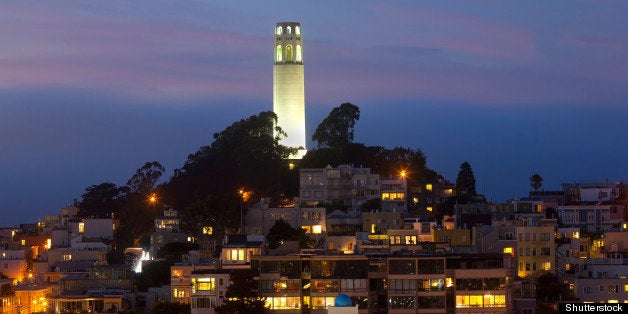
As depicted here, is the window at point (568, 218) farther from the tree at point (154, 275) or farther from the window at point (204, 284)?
the window at point (204, 284)

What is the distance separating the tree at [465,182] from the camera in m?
73.0

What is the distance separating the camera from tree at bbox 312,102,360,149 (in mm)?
73000

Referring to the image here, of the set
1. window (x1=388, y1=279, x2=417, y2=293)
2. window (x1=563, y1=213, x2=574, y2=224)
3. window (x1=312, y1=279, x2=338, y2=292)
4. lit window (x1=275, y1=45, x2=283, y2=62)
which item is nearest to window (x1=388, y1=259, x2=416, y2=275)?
window (x1=388, y1=279, x2=417, y2=293)

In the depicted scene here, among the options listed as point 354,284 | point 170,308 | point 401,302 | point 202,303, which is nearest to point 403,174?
point 354,284

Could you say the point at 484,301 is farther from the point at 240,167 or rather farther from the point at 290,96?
the point at 290,96

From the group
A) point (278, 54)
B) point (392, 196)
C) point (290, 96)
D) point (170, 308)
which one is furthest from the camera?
point (278, 54)

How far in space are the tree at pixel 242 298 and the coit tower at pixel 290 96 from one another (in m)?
25.7

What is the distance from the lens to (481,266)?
162 ft

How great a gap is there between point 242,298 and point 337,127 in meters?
26.8

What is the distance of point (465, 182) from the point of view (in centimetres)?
7394

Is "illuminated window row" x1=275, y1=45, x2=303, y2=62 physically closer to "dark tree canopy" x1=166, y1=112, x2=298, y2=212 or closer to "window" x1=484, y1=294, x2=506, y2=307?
"dark tree canopy" x1=166, y1=112, x2=298, y2=212

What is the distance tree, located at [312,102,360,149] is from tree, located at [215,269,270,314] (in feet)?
82.1

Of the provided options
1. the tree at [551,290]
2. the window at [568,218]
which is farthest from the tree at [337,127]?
the tree at [551,290]

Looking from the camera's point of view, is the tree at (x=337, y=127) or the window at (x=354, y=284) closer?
the window at (x=354, y=284)
